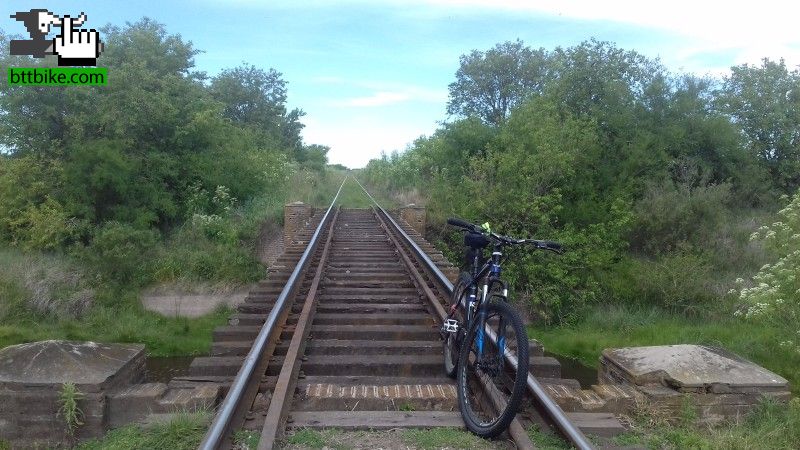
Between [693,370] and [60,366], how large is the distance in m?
4.34

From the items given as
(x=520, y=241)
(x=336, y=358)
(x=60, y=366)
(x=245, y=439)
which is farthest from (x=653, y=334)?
(x=60, y=366)

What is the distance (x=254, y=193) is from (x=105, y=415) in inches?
727

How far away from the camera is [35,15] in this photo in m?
12.9

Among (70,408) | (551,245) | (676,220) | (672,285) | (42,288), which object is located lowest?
(42,288)

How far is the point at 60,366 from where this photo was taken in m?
3.80

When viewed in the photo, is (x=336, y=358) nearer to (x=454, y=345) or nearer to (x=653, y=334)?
(x=454, y=345)

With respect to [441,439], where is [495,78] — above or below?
above

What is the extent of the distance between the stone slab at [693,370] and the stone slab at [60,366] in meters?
3.70

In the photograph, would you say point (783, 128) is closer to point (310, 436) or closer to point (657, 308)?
point (657, 308)

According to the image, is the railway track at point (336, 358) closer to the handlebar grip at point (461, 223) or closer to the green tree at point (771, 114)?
the handlebar grip at point (461, 223)

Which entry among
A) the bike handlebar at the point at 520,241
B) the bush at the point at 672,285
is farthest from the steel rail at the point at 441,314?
the bush at the point at 672,285

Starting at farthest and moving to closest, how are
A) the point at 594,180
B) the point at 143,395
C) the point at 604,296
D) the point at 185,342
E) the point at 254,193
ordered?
the point at 254,193 → the point at 594,180 → the point at 604,296 → the point at 185,342 → the point at 143,395

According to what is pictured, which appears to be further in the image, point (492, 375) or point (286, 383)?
point (286, 383)

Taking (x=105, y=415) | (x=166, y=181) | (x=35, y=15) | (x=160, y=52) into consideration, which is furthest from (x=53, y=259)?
(x=105, y=415)
